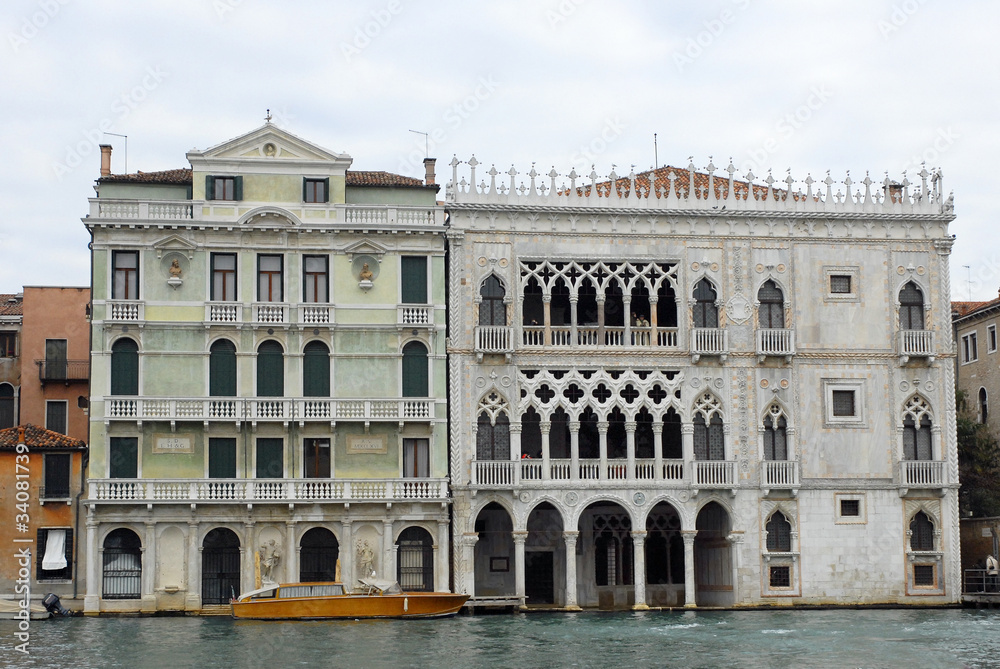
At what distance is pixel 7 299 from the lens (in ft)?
201

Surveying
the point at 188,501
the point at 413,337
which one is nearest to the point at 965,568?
the point at 413,337

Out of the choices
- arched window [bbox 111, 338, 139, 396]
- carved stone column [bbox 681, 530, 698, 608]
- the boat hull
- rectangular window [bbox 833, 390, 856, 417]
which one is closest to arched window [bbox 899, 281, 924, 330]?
rectangular window [bbox 833, 390, 856, 417]

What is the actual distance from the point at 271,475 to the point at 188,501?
8.35ft

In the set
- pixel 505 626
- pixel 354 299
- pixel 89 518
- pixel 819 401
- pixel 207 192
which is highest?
pixel 207 192

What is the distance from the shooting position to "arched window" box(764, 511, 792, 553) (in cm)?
4725

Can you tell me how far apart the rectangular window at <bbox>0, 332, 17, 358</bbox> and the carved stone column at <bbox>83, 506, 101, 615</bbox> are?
48.9ft

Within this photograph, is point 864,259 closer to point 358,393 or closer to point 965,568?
point 965,568

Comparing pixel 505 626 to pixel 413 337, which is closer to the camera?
pixel 505 626

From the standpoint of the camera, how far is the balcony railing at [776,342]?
47.3m

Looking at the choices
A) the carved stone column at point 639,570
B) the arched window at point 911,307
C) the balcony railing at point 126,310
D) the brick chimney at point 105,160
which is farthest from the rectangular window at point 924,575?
the brick chimney at point 105,160

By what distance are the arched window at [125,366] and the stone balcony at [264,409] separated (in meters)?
0.51

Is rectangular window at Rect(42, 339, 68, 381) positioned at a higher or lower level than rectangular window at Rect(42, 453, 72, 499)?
higher

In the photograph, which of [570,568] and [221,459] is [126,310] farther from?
[570,568]

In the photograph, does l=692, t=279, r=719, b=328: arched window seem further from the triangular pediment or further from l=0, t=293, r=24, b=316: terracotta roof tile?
l=0, t=293, r=24, b=316: terracotta roof tile
